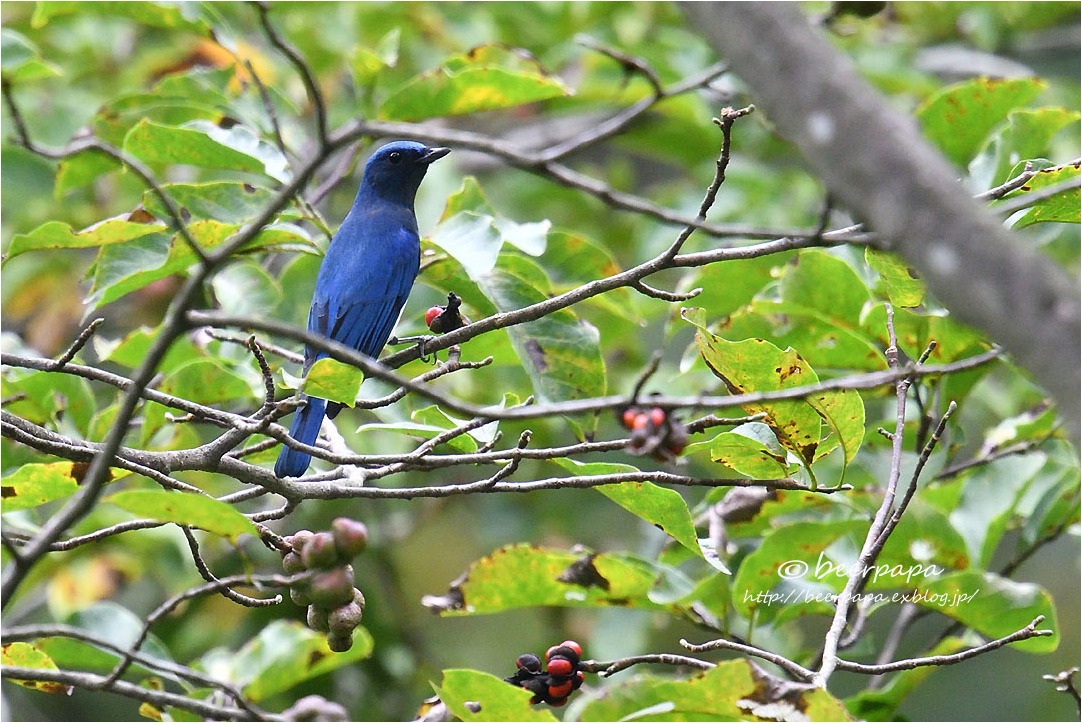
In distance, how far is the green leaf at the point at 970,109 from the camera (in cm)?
349

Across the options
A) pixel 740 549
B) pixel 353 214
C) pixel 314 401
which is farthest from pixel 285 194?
pixel 353 214

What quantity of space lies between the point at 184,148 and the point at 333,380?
4.15ft

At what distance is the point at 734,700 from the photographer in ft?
6.55

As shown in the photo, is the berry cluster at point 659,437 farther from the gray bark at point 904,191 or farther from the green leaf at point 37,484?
the green leaf at point 37,484

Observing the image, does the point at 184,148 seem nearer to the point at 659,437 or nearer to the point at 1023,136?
the point at 659,437

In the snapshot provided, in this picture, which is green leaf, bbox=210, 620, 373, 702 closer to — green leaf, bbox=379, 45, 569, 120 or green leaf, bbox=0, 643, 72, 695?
green leaf, bbox=0, 643, 72, 695

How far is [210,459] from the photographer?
2.18 m

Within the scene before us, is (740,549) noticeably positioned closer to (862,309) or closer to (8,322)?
(862,309)

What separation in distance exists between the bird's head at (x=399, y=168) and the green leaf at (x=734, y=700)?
105 inches

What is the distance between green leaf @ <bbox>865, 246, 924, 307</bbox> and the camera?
2365 millimetres

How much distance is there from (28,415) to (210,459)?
41.4 inches

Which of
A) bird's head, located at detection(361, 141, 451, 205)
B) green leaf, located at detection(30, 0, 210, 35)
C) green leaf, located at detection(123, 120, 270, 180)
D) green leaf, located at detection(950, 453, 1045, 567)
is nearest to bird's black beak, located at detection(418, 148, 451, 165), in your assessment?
bird's head, located at detection(361, 141, 451, 205)

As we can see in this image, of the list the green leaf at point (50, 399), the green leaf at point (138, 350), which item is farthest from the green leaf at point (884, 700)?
the green leaf at point (50, 399)

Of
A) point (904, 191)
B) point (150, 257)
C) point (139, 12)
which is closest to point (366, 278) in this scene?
point (150, 257)
